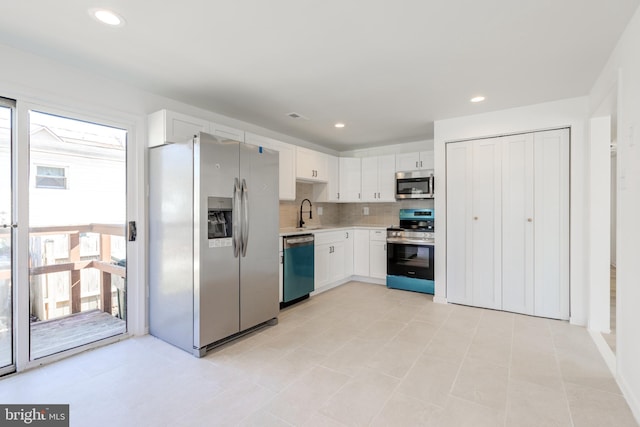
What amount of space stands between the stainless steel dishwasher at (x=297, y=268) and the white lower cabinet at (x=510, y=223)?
180cm

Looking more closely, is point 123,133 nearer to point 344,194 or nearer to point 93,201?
point 93,201

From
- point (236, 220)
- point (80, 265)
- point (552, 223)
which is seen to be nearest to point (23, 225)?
point (80, 265)

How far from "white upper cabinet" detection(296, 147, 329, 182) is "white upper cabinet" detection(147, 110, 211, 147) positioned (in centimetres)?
168

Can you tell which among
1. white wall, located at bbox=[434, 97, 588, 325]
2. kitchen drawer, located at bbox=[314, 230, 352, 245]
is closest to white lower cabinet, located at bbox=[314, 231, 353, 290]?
kitchen drawer, located at bbox=[314, 230, 352, 245]

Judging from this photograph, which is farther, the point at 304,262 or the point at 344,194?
the point at 344,194

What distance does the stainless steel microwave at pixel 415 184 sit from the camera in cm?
459

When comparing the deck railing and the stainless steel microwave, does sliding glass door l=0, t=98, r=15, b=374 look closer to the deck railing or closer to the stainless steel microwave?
the deck railing

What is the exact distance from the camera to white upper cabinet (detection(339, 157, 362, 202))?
5.34 metres

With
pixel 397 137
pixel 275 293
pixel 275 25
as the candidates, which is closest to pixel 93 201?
pixel 275 293

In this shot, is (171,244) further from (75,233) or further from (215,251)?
(75,233)

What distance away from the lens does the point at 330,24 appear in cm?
194

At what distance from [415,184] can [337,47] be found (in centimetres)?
296

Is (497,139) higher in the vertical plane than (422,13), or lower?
lower

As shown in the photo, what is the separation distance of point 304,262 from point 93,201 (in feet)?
7.67
